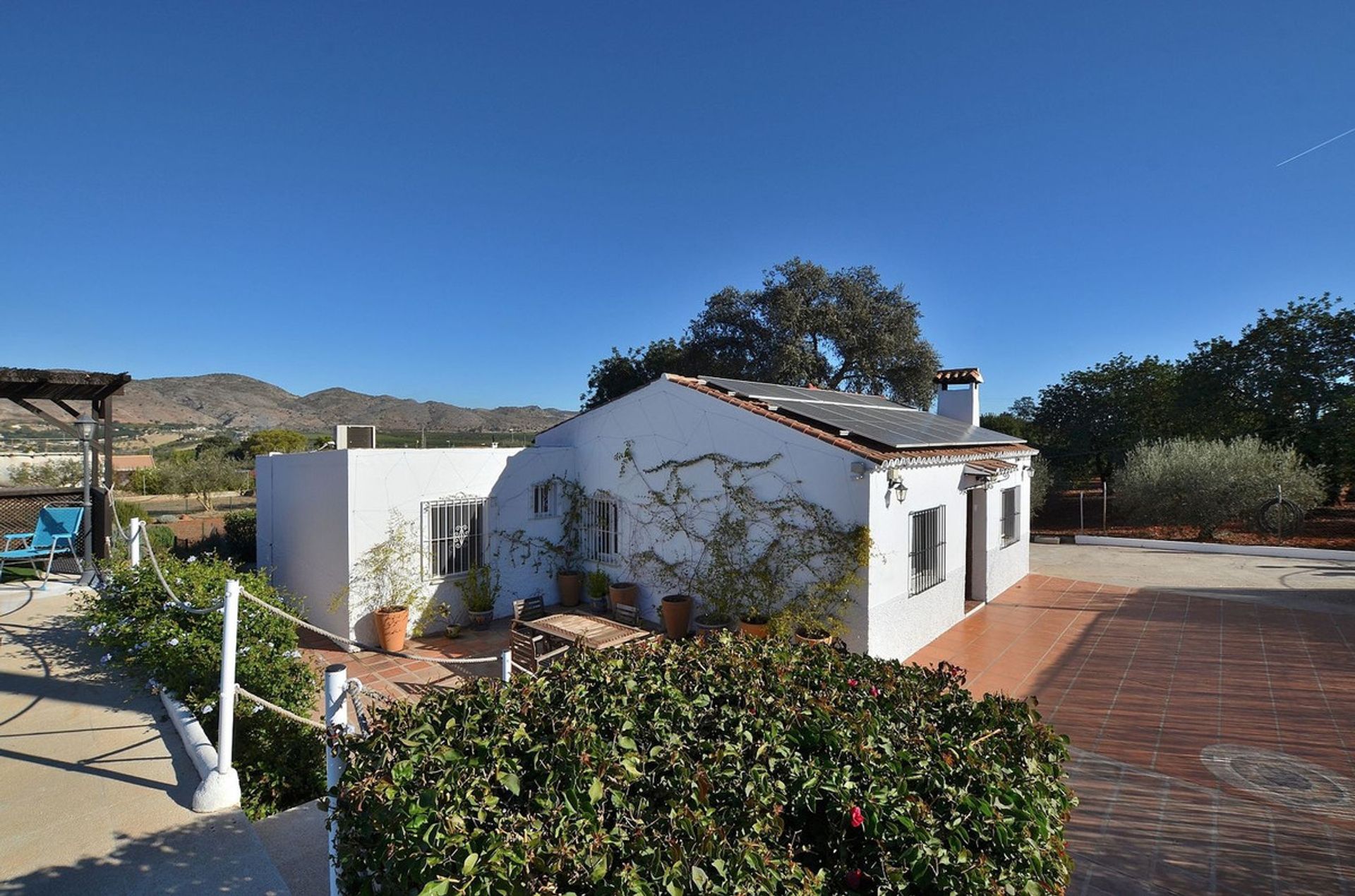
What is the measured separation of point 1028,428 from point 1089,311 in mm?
16461

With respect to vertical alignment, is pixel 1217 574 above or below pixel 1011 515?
below

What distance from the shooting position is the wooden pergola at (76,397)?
9797 millimetres

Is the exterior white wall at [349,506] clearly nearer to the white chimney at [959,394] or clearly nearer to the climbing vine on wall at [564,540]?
the climbing vine on wall at [564,540]

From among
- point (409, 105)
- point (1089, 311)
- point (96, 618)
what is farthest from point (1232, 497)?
point (96, 618)

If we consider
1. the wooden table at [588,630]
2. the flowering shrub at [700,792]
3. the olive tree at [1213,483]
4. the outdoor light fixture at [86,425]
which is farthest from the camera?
the olive tree at [1213,483]

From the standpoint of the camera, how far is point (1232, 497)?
1966cm

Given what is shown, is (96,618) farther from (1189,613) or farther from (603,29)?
(1189,613)

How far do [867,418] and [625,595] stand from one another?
6.10m

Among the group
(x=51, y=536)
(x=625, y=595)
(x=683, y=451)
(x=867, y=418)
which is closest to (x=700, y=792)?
(x=683, y=451)

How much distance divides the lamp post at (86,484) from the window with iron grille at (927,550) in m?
14.3

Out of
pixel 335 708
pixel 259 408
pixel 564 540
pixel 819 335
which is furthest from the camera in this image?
pixel 259 408

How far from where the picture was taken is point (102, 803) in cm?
450

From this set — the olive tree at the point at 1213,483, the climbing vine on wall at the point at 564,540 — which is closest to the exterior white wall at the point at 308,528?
the climbing vine on wall at the point at 564,540

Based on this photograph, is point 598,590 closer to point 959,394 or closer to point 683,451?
point 683,451
